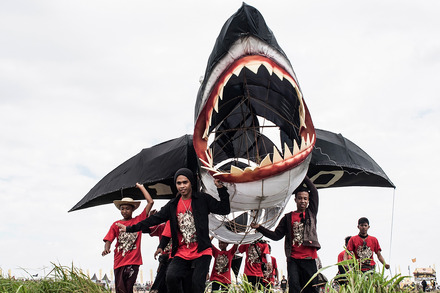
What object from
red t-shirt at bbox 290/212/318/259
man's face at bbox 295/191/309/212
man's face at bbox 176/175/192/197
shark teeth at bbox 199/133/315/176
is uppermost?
shark teeth at bbox 199/133/315/176

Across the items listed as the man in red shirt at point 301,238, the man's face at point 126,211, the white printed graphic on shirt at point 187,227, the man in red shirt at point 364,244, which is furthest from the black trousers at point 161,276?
the man in red shirt at point 364,244

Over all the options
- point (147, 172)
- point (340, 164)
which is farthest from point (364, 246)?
point (147, 172)

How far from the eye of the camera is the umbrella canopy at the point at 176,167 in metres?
8.27

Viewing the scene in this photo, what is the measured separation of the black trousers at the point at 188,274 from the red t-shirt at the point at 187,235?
5cm

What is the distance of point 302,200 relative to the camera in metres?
6.40

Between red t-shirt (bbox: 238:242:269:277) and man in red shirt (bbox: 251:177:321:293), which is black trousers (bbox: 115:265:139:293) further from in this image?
red t-shirt (bbox: 238:242:269:277)

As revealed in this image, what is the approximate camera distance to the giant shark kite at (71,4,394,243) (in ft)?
17.8

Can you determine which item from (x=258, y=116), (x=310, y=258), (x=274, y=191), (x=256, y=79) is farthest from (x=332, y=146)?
(x=274, y=191)

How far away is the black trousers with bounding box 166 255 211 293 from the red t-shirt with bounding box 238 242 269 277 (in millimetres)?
4646

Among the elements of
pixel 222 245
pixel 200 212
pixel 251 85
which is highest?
pixel 251 85

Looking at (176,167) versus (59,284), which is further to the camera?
(176,167)

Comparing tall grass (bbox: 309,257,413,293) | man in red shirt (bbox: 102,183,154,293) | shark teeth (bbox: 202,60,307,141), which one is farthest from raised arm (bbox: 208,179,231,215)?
man in red shirt (bbox: 102,183,154,293)

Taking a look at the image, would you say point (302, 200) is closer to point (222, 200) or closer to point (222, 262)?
point (222, 200)

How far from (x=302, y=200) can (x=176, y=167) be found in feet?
8.22
